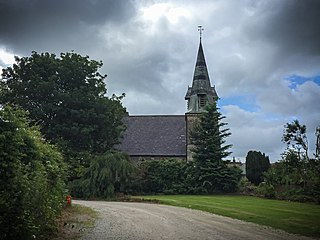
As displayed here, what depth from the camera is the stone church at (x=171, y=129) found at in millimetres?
38562

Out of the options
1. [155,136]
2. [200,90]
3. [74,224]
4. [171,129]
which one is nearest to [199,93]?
[200,90]

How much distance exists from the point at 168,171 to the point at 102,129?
6814mm

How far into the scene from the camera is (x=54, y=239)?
29.0 ft

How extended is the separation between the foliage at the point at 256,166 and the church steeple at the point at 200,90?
8.86m

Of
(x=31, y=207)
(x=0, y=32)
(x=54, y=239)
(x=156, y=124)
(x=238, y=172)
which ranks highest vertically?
(x=156, y=124)

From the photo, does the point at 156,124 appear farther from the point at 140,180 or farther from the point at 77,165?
the point at 77,165

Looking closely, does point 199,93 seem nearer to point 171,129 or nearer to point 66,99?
point 171,129

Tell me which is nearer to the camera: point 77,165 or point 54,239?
point 54,239

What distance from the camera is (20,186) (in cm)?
744

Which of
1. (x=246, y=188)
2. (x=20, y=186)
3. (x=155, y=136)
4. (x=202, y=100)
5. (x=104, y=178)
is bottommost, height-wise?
(x=20, y=186)

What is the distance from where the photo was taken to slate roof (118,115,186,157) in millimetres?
38656

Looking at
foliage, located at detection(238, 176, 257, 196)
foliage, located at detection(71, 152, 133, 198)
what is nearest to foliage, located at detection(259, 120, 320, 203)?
foliage, located at detection(238, 176, 257, 196)

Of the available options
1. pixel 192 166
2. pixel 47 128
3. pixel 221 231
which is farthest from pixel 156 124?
pixel 221 231

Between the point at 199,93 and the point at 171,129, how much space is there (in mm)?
5408
